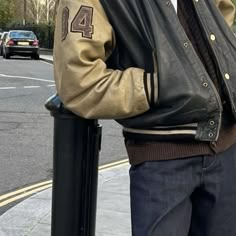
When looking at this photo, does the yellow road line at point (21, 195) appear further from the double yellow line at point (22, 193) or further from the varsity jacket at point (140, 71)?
the varsity jacket at point (140, 71)

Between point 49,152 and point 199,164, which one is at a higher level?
point 199,164

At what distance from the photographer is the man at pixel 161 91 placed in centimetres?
183

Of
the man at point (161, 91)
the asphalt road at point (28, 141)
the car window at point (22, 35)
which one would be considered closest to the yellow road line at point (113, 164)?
the asphalt road at point (28, 141)

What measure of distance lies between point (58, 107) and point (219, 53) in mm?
819

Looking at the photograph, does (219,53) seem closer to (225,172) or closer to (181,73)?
(181,73)

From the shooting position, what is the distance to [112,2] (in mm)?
1881

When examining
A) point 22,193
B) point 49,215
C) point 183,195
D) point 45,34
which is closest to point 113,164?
point 22,193

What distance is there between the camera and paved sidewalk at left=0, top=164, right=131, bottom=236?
4.21 meters

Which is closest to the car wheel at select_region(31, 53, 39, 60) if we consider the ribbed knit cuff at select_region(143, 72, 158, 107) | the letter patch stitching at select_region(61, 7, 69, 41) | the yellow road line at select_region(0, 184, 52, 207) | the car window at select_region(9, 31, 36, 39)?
the car window at select_region(9, 31, 36, 39)

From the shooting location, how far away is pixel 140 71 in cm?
186

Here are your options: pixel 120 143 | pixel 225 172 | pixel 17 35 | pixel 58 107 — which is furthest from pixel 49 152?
pixel 17 35

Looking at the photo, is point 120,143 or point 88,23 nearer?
point 88,23

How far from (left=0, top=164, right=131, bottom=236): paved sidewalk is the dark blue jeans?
86.0 inches

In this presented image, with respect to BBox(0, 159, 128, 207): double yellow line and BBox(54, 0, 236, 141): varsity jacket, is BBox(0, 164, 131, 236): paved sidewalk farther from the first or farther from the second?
BBox(54, 0, 236, 141): varsity jacket
